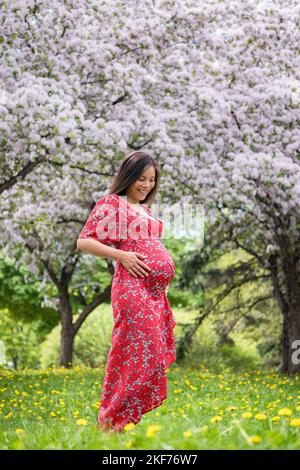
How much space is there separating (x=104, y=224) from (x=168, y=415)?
2.51 m

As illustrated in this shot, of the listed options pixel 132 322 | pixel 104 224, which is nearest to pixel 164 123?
pixel 104 224

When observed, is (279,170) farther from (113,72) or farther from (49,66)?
(49,66)

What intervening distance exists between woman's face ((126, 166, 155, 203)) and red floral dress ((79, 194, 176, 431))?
0.26ft

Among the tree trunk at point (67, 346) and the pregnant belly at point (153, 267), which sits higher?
the pregnant belly at point (153, 267)

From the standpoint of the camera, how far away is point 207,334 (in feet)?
59.0

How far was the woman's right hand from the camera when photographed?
4.28m

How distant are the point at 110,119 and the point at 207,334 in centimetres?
867

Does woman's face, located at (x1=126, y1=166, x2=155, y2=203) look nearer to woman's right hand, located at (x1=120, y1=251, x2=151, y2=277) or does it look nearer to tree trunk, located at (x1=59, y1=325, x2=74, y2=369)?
woman's right hand, located at (x1=120, y1=251, x2=151, y2=277)

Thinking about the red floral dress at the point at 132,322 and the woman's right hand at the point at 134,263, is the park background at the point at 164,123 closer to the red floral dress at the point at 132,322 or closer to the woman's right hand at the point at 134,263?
the red floral dress at the point at 132,322

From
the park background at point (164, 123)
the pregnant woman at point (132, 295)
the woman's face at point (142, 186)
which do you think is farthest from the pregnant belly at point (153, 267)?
the park background at point (164, 123)

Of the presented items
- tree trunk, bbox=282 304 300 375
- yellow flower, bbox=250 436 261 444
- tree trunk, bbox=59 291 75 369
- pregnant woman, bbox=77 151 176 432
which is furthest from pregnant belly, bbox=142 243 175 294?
tree trunk, bbox=59 291 75 369

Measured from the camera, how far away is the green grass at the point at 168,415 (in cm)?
304

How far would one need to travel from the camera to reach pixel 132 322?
432 centimetres

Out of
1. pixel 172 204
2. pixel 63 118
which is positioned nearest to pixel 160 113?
pixel 172 204
